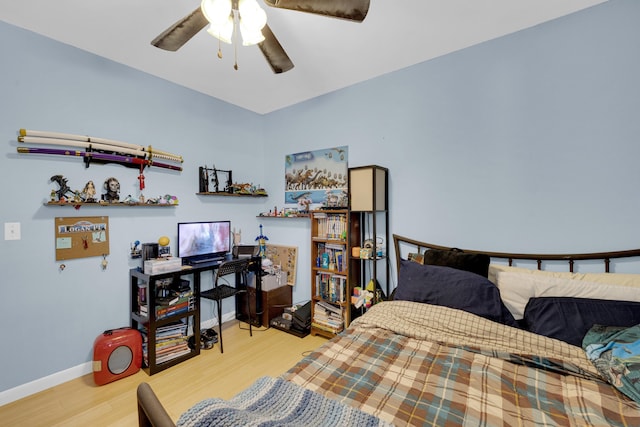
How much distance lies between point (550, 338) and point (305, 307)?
218 centimetres

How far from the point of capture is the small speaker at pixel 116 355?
215 centimetres

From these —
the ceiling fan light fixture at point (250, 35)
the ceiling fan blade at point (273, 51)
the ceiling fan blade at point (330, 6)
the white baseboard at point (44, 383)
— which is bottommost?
the white baseboard at point (44, 383)

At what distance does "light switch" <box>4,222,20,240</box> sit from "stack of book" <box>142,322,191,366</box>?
123 cm

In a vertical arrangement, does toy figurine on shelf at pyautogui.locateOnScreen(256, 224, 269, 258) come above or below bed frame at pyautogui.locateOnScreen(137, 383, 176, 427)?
above

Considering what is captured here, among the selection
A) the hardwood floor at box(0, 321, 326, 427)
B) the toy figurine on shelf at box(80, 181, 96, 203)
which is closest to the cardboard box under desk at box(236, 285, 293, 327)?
the hardwood floor at box(0, 321, 326, 427)

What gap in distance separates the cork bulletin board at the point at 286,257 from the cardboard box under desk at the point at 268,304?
0.50ft

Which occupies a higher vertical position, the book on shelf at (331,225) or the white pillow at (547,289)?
the book on shelf at (331,225)

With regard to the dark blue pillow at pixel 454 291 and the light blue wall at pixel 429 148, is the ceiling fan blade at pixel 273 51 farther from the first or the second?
the dark blue pillow at pixel 454 291

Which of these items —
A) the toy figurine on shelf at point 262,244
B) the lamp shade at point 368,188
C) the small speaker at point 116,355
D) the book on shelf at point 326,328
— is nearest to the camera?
the small speaker at point 116,355

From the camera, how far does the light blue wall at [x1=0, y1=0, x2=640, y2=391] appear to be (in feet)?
5.95

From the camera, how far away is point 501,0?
179 centimetres

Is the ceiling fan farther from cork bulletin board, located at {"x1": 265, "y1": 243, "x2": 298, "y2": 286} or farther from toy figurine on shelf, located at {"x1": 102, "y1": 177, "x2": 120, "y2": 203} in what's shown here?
cork bulletin board, located at {"x1": 265, "y1": 243, "x2": 298, "y2": 286}

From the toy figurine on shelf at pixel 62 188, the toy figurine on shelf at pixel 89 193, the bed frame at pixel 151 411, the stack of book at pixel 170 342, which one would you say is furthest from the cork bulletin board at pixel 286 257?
the bed frame at pixel 151 411

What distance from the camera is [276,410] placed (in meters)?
0.99
